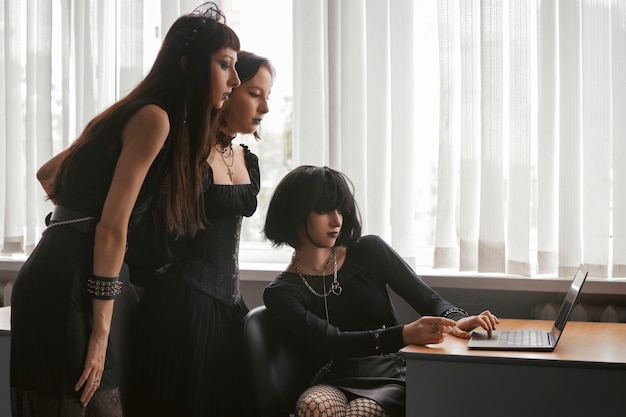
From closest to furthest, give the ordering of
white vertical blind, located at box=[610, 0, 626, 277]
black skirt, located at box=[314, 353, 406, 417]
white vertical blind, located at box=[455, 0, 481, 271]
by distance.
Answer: black skirt, located at box=[314, 353, 406, 417]
white vertical blind, located at box=[610, 0, 626, 277]
white vertical blind, located at box=[455, 0, 481, 271]

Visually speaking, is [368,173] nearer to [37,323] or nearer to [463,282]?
[463,282]

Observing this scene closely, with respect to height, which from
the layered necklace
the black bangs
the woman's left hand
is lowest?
the woman's left hand

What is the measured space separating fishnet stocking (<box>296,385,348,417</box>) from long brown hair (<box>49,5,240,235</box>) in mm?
562

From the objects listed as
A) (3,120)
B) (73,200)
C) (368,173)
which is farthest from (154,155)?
(3,120)

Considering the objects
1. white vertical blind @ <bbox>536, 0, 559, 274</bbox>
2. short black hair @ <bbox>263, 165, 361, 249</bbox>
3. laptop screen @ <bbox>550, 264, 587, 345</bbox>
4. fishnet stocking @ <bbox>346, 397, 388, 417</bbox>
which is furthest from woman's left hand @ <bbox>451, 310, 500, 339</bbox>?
white vertical blind @ <bbox>536, 0, 559, 274</bbox>

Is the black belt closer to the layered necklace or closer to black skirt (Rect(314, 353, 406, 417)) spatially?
the layered necklace

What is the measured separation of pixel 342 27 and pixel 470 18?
461 millimetres

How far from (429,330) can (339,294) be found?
0.40 metres

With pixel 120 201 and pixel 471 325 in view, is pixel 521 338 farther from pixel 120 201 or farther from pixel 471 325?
pixel 120 201

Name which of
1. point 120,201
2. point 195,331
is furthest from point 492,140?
point 120,201

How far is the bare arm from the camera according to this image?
1656 mm

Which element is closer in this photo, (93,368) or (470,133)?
(93,368)

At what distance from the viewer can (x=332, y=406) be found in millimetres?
2104

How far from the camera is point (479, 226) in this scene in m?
2.75
